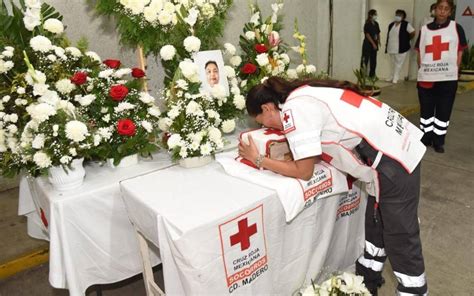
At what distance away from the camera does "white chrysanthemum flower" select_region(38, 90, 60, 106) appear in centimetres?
158

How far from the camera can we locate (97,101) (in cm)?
177

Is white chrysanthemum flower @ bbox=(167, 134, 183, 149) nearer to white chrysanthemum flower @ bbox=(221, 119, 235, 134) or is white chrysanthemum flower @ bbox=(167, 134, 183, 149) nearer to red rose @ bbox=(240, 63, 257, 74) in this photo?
white chrysanthemum flower @ bbox=(221, 119, 235, 134)

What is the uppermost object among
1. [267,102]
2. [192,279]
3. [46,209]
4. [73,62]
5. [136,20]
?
[136,20]

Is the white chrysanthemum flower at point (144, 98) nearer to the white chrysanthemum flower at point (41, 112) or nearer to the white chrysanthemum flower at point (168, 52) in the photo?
the white chrysanthemum flower at point (168, 52)

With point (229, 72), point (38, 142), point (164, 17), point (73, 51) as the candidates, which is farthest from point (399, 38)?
point (38, 142)

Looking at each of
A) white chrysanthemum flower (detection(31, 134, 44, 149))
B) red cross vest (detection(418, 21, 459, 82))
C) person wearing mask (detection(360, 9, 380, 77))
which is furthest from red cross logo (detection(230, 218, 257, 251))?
person wearing mask (detection(360, 9, 380, 77))

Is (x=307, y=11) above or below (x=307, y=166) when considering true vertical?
above

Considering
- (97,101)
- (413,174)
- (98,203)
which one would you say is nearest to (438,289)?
(413,174)

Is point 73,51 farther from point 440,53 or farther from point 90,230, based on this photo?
point 440,53

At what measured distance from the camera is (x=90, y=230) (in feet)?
5.53

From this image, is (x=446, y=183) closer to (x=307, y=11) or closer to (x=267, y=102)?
(x=307, y=11)

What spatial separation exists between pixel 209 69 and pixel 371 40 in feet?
17.5

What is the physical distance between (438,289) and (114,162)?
1.72 meters

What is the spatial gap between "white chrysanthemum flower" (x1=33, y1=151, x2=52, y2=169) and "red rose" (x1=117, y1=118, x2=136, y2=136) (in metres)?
0.30
